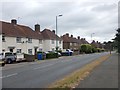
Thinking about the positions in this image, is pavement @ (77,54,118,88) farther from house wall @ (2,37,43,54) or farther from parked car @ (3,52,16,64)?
house wall @ (2,37,43,54)

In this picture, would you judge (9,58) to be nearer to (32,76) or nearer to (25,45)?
(32,76)

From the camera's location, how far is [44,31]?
95562mm

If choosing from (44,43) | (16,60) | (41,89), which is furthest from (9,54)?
(44,43)

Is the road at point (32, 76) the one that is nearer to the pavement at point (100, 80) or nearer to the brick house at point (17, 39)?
the pavement at point (100, 80)

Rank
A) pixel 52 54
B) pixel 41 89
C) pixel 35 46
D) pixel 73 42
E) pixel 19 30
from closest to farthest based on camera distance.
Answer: pixel 41 89 < pixel 52 54 < pixel 19 30 < pixel 35 46 < pixel 73 42

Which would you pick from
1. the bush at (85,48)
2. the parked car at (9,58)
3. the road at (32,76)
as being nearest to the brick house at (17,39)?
the parked car at (9,58)

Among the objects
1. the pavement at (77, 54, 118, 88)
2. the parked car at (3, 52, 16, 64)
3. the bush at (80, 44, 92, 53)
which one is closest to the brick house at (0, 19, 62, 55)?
the parked car at (3, 52, 16, 64)

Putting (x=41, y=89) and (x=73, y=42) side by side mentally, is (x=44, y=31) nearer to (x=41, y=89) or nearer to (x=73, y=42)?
(x=73, y=42)

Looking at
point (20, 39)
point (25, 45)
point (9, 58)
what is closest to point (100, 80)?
point (9, 58)

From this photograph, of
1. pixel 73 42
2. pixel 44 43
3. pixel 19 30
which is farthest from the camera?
pixel 73 42

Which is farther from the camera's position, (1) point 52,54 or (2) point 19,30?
(2) point 19,30

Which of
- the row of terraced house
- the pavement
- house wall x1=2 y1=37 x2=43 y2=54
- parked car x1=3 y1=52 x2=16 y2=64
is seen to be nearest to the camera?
the pavement

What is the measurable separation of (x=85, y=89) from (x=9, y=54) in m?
33.1

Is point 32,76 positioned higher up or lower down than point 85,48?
lower down
